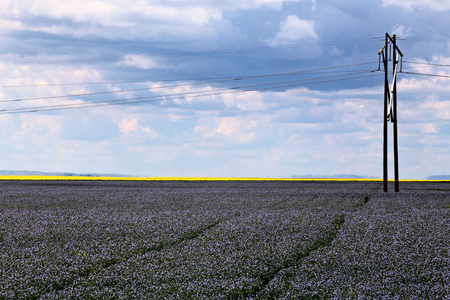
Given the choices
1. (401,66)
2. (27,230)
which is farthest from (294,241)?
(401,66)

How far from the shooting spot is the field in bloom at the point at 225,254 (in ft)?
40.3

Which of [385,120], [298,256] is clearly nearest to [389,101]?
[385,120]

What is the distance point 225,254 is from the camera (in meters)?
16.5

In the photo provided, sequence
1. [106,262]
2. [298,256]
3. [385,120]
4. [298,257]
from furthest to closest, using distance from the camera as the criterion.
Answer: [385,120], [298,256], [298,257], [106,262]

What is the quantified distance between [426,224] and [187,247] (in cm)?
1328

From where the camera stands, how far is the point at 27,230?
22797 millimetres

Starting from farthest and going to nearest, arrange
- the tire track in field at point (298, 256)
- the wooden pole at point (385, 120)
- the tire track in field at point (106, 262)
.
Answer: the wooden pole at point (385, 120), the tire track in field at point (106, 262), the tire track in field at point (298, 256)

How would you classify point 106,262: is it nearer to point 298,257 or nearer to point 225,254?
point 225,254

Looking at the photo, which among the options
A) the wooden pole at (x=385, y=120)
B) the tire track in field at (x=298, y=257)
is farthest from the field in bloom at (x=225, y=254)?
the wooden pole at (x=385, y=120)

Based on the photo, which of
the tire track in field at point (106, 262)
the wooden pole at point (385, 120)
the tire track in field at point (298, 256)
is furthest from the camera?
the wooden pole at point (385, 120)

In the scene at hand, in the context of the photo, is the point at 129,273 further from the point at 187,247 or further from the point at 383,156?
the point at 383,156

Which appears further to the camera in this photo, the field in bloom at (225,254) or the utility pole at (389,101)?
the utility pole at (389,101)

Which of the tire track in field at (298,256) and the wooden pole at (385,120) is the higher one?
the wooden pole at (385,120)

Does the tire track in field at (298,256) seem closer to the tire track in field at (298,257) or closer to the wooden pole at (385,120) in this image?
the tire track in field at (298,257)
